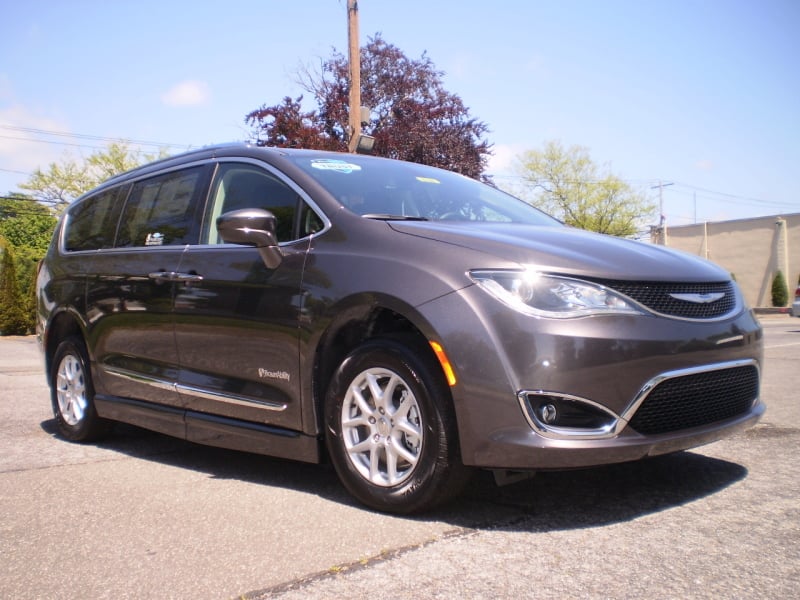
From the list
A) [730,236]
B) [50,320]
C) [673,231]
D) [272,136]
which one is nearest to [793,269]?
[730,236]

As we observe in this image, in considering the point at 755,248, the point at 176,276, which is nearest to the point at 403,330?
the point at 176,276

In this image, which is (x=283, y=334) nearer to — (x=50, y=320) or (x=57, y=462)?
(x=57, y=462)

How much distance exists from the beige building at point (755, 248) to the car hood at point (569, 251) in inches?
1614

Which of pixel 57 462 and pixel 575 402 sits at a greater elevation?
pixel 575 402

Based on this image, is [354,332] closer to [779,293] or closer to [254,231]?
[254,231]

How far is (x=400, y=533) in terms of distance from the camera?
309 cm

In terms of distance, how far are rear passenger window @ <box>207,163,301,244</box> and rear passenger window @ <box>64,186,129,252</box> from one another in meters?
1.25

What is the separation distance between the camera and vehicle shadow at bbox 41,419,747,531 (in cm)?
325

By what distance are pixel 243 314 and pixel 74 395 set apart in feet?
7.32

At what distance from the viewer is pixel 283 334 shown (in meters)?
3.77

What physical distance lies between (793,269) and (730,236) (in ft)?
15.4

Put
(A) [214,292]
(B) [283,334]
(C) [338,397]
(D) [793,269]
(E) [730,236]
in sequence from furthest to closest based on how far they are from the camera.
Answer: (E) [730,236] < (D) [793,269] < (A) [214,292] < (B) [283,334] < (C) [338,397]

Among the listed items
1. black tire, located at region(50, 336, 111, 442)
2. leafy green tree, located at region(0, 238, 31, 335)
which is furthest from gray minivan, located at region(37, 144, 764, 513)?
leafy green tree, located at region(0, 238, 31, 335)

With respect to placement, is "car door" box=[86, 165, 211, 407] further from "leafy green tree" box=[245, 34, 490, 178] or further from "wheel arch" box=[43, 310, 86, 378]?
"leafy green tree" box=[245, 34, 490, 178]
